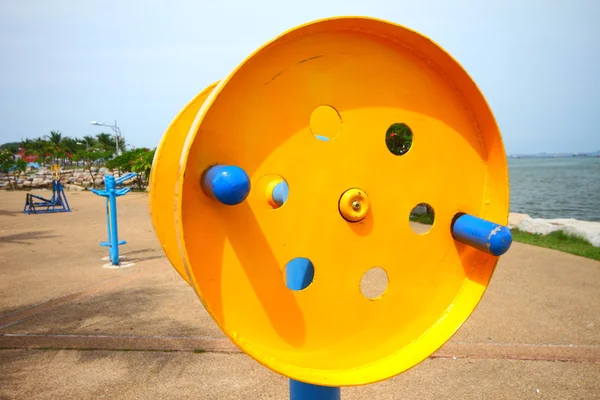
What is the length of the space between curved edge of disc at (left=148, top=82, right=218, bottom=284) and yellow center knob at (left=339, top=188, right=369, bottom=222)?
0.76 m

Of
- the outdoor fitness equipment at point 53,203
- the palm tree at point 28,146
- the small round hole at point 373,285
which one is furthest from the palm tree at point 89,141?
the small round hole at point 373,285

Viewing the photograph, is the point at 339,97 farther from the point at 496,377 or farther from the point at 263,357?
the point at 496,377

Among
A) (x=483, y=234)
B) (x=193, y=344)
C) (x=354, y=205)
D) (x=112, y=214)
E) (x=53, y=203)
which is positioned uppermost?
(x=354, y=205)

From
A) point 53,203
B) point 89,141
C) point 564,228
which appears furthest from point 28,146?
point 564,228

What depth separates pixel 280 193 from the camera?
5.19 feet

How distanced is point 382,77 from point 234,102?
55 cm

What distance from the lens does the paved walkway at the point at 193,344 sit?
330cm

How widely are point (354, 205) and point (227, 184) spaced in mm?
529

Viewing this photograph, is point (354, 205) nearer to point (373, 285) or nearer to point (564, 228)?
point (373, 285)

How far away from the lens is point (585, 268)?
692 centimetres

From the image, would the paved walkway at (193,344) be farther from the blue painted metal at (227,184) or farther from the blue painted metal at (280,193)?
the blue painted metal at (227,184)

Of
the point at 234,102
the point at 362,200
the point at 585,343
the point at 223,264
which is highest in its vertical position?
the point at 234,102

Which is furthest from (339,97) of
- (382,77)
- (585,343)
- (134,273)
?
(134,273)

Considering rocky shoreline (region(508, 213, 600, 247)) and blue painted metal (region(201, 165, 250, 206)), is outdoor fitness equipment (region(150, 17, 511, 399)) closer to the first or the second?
blue painted metal (region(201, 165, 250, 206))
